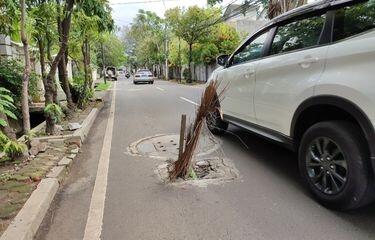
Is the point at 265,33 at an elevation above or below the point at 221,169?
above

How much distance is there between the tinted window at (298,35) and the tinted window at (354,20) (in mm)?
254

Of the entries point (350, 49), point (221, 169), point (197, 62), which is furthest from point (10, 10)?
point (197, 62)

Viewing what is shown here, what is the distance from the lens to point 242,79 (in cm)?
546

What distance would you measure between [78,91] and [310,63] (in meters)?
10.4

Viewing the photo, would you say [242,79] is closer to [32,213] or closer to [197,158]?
[197,158]

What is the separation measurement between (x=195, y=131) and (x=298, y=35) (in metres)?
1.68

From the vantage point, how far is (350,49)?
336 centimetres

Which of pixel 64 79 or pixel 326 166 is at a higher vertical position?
pixel 64 79

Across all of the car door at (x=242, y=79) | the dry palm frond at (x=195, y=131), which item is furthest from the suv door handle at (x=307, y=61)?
the car door at (x=242, y=79)

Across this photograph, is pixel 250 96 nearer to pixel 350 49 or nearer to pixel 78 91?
pixel 350 49


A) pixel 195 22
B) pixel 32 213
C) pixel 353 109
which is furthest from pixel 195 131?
pixel 195 22

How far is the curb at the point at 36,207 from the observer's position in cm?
321

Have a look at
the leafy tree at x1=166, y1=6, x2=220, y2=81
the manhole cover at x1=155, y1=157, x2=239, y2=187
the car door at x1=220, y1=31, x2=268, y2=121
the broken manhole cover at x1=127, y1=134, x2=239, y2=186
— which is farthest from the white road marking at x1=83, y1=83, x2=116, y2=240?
the leafy tree at x1=166, y1=6, x2=220, y2=81

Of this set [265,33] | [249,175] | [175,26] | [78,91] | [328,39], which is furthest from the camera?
[175,26]
